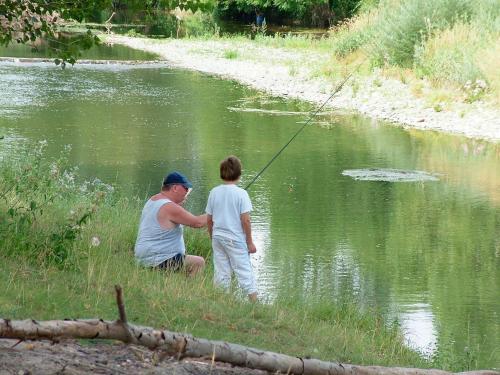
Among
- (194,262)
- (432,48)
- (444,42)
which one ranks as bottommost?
(194,262)

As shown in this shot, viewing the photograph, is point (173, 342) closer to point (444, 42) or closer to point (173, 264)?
point (173, 264)

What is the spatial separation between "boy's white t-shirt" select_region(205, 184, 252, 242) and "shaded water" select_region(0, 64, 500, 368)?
132cm

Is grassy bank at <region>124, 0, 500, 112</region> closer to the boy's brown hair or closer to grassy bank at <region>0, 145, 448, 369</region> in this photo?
the boy's brown hair

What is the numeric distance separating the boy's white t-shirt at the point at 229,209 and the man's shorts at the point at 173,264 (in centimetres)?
39

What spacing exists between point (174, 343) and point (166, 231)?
3828 millimetres

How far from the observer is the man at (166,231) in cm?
849

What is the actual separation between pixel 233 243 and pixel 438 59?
20.2 metres

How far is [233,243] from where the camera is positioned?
8.40 meters

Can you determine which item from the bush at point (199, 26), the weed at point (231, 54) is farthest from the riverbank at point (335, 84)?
the bush at point (199, 26)

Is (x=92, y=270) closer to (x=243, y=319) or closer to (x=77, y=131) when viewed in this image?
(x=243, y=319)

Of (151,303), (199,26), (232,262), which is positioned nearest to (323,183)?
(232,262)

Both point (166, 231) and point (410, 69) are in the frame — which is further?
point (410, 69)

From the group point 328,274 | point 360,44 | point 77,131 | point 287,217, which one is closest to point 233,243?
point 328,274

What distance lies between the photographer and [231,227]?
8.34m
